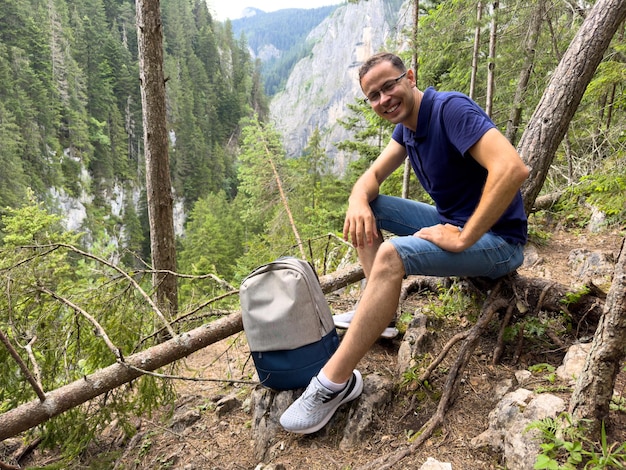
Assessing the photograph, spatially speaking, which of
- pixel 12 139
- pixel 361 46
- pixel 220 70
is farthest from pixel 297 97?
pixel 12 139

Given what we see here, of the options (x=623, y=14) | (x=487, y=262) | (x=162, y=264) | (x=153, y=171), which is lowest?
(x=162, y=264)

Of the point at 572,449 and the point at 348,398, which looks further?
the point at 348,398

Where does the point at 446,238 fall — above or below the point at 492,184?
below

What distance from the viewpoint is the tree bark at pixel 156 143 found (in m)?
3.77

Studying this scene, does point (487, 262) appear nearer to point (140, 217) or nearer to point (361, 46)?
point (140, 217)

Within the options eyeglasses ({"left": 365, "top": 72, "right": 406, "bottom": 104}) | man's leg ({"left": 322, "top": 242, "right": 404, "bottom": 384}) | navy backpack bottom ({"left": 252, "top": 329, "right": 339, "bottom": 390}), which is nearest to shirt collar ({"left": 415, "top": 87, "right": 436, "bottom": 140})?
eyeglasses ({"left": 365, "top": 72, "right": 406, "bottom": 104})

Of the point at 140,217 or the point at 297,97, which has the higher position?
the point at 297,97

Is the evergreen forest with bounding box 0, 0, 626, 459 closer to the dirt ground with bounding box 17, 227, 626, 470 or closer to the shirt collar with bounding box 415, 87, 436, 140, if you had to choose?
the dirt ground with bounding box 17, 227, 626, 470

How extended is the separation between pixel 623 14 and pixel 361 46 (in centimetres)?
9904

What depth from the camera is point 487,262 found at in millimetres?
1950

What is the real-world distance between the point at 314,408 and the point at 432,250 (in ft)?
3.34

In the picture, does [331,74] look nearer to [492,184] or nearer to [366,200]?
[366,200]

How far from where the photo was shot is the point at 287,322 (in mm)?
2082

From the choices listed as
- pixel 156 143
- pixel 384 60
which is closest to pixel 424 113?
pixel 384 60
